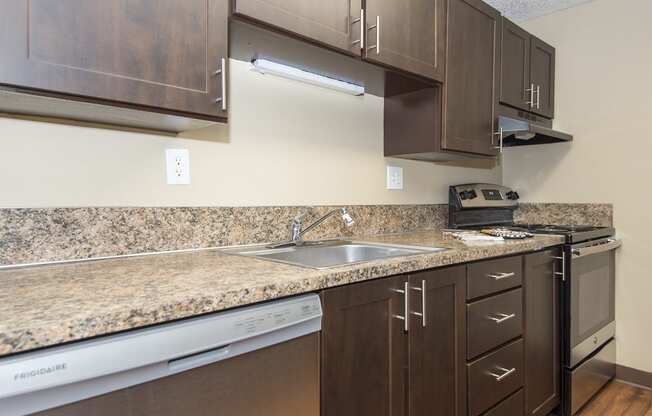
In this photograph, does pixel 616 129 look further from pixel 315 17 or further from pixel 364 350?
pixel 364 350

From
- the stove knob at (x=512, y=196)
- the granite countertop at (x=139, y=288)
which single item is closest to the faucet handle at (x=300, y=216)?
the granite countertop at (x=139, y=288)

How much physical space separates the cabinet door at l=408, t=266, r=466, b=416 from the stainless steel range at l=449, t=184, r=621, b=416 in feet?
2.93

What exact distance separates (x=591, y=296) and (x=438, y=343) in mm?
1366

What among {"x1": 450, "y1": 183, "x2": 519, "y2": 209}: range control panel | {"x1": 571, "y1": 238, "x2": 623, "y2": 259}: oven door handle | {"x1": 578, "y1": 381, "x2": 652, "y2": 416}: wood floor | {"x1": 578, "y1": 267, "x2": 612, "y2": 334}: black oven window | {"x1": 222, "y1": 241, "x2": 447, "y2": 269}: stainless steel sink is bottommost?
{"x1": 578, "y1": 381, "x2": 652, "y2": 416}: wood floor

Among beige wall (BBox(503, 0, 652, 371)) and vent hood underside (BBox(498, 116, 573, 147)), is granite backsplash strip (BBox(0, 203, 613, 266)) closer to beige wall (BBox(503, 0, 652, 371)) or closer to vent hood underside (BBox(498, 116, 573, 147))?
vent hood underside (BBox(498, 116, 573, 147))

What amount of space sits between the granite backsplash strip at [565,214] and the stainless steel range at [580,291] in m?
0.13

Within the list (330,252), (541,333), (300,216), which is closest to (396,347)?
(330,252)

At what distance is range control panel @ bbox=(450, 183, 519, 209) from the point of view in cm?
241

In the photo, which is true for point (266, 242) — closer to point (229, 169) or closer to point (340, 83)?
point (229, 169)

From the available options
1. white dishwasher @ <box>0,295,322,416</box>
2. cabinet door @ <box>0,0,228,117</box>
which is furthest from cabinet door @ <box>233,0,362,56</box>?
white dishwasher @ <box>0,295,322,416</box>

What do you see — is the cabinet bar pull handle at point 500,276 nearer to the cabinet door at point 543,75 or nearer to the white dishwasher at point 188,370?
the white dishwasher at point 188,370

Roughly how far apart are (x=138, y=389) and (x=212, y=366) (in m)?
0.14

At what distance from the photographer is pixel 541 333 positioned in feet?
6.11

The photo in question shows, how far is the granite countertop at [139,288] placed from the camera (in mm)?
618
